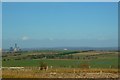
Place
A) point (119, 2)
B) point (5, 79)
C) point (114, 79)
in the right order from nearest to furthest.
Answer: point (119, 2), point (5, 79), point (114, 79)

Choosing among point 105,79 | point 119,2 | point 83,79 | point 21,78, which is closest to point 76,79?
point 83,79

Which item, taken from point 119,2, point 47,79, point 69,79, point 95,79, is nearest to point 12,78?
point 47,79

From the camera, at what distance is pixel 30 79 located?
10.5m

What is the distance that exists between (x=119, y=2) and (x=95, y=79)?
219 inches

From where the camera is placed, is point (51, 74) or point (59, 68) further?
point (59, 68)

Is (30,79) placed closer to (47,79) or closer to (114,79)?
(47,79)

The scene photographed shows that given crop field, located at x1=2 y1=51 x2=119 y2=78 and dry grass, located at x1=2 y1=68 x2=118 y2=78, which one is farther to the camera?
crop field, located at x1=2 y1=51 x2=119 y2=78

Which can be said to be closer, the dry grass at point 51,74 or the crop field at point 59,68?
the dry grass at point 51,74

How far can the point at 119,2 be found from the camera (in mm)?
5949

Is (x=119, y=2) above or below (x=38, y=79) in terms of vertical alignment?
above

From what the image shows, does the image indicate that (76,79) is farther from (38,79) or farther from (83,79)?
(38,79)

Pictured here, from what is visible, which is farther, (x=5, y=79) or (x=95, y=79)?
(x=95, y=79)

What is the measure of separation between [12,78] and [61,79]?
1686mm

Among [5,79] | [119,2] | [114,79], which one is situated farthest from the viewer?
[114,79]
